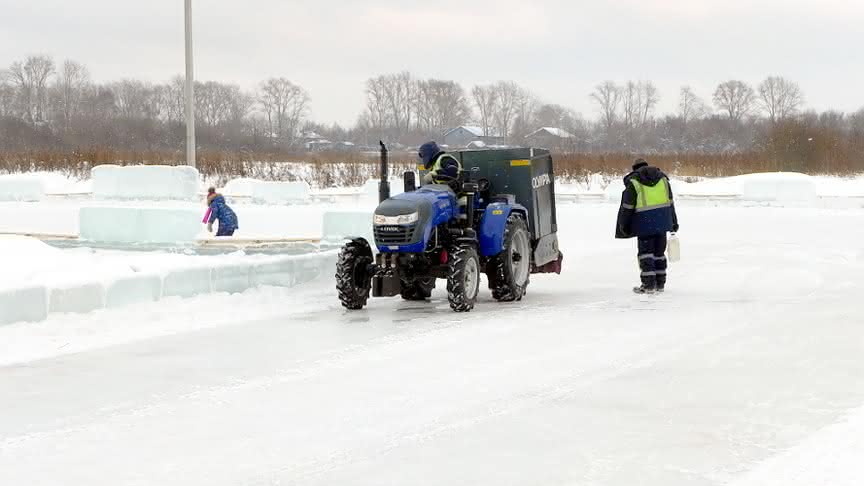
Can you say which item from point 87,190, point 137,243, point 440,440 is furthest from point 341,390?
point 87,190

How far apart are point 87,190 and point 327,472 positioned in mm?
38391

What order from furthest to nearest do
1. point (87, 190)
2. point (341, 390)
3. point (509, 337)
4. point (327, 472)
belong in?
1. point (87, 190)
2. point (509, 337)
3. point (341, 390)
4. point (327, 472)

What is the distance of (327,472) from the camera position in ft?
19.1

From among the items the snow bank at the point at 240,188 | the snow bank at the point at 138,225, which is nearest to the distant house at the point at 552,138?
the snow bank at the point at 240,188

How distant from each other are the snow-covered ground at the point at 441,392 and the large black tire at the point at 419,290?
0.22 meters

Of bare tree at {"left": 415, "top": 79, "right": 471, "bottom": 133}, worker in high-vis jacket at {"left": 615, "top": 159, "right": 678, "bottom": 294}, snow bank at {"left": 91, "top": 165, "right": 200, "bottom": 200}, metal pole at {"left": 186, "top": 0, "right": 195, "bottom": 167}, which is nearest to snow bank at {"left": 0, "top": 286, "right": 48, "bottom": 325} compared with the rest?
worker in high-vis jacket at {"left": 615, "top": 159, "right": 678, "bottom": 294}

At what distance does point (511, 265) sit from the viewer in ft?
43.7

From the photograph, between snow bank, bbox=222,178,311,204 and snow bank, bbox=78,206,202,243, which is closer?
snow bank, bbox=78,206,202,243

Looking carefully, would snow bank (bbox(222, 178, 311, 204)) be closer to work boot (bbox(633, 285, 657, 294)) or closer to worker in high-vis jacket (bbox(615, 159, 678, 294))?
worker in high-vis jacket (bbox(615, 159, 678, 294))

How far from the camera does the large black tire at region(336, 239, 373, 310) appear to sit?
1264 centimetres

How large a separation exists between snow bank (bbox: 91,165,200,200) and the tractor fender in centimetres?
2234

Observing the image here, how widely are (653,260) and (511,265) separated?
83.6 inches

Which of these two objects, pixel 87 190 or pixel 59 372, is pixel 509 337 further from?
pixel 87 190

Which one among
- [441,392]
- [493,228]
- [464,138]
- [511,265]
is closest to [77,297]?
[493,228]
